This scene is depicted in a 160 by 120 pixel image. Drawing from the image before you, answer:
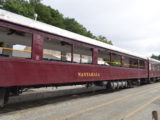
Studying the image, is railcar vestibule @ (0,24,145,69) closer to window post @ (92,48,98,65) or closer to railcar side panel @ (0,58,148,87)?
window post @ (92,48,98,65)

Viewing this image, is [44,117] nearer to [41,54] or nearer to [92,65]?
[41,54]

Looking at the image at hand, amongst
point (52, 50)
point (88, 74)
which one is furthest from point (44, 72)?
point (88, 74)

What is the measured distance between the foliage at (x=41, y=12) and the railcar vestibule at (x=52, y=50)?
21.2 metres

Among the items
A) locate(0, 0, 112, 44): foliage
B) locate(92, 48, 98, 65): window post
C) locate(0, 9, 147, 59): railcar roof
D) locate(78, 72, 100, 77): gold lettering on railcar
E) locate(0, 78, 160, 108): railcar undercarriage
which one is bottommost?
locate(0, 78, 160, 108): railcar undercarriage

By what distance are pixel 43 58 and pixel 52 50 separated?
5.99 feet

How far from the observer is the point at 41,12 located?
40.0 metres

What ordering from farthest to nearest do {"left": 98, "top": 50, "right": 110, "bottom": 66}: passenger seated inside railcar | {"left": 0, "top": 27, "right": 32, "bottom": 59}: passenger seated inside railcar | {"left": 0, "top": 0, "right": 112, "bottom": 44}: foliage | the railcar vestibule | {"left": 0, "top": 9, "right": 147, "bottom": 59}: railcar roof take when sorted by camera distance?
{"left": 0, "top": 0, "right": 112, "bottom": 44}: foliage, {"left": 98, "top": 50, "right": 110, "bottom": 66}: passenger seated inside railcar, the railcar vestibule, {"left": 0, "top": 27, "right": 32, "bottom": 59}: passenger seated inside railcar, {"left": 0, "top": 9, "right": 147, "bottom": 59}: railcar roof

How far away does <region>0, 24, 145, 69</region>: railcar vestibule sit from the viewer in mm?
6191

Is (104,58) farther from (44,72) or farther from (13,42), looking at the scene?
(13,42)

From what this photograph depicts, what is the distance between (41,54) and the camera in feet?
21.3

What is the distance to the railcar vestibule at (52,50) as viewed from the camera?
20.3 feet

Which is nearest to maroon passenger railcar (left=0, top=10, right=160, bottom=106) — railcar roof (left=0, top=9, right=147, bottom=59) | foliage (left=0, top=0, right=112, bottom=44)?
railcar roof (left=0, top=9, right=147, bottom=59)

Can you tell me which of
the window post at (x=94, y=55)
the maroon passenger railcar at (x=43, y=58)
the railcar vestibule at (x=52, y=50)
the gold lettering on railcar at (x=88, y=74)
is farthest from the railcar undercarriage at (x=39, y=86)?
the window post at (x=94, y=55)

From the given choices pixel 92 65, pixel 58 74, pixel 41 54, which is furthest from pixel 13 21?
pixel 92 65
